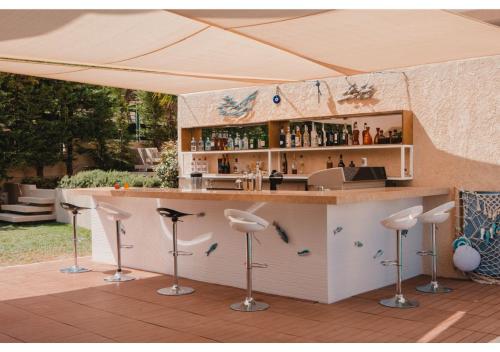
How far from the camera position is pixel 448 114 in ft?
23.8

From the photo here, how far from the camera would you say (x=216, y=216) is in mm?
7137

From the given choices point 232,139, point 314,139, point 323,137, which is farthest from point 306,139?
point 232,139

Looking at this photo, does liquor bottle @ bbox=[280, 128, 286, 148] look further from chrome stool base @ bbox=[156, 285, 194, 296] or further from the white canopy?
chrome stool base @ bbox=[156, 285, 194, 296]

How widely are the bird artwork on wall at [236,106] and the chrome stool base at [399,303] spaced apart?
4.27 metres

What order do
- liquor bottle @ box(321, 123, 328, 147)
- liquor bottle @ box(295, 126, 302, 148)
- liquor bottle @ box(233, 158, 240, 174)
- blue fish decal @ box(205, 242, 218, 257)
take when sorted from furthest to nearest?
1. liquor bottle @ box(233, 158, 240, 174)
2. liquor bottle @ box(295, 126, 302, 148)
3. liquor bottle @ box(321, 123, 328, 147)
4. blue fish decal @ box(205, 242, 218, 257)

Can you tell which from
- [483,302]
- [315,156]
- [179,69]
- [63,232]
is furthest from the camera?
[63,232]

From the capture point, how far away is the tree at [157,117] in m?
20.8

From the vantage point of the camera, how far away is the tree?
68.1ft

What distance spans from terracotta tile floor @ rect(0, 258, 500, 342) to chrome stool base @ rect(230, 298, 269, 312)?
0.29 feet

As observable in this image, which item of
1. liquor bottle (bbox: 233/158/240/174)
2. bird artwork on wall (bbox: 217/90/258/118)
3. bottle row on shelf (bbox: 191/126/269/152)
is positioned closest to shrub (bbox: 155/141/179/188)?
bottle row on shelf (bbox: 191/126/269/152)

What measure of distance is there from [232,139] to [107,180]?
506 cm

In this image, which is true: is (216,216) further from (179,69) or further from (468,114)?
(468,114)
